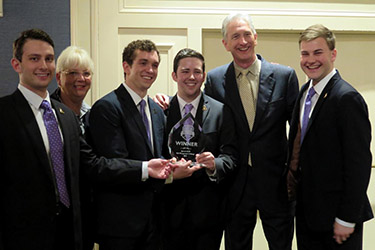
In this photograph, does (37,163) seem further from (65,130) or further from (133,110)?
(133,110)

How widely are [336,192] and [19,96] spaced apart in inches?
58.6

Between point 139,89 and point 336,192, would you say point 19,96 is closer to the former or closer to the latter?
point 139,89

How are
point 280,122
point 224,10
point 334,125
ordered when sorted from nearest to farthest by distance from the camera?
point 334,125, point 280,122, point 224,10

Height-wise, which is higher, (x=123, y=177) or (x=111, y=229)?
(x=123, y=177)

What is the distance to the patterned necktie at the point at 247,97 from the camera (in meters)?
2.26

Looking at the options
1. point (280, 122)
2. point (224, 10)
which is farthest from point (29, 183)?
point (224, 10)

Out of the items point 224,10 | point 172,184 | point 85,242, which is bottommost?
point 85,242

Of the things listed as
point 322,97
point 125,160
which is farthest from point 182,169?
point 322,97

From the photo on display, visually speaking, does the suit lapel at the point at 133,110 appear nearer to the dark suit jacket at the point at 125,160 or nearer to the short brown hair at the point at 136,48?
the dark suit jacket at the point at 125,160

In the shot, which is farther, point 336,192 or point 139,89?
point 139,89

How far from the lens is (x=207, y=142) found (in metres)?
2.12

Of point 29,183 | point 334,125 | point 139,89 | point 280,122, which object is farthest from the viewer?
point 280,122

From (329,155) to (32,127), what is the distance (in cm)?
134

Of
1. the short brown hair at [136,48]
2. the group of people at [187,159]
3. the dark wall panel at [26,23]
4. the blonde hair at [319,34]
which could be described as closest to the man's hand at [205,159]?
the group of people at [187,159]
